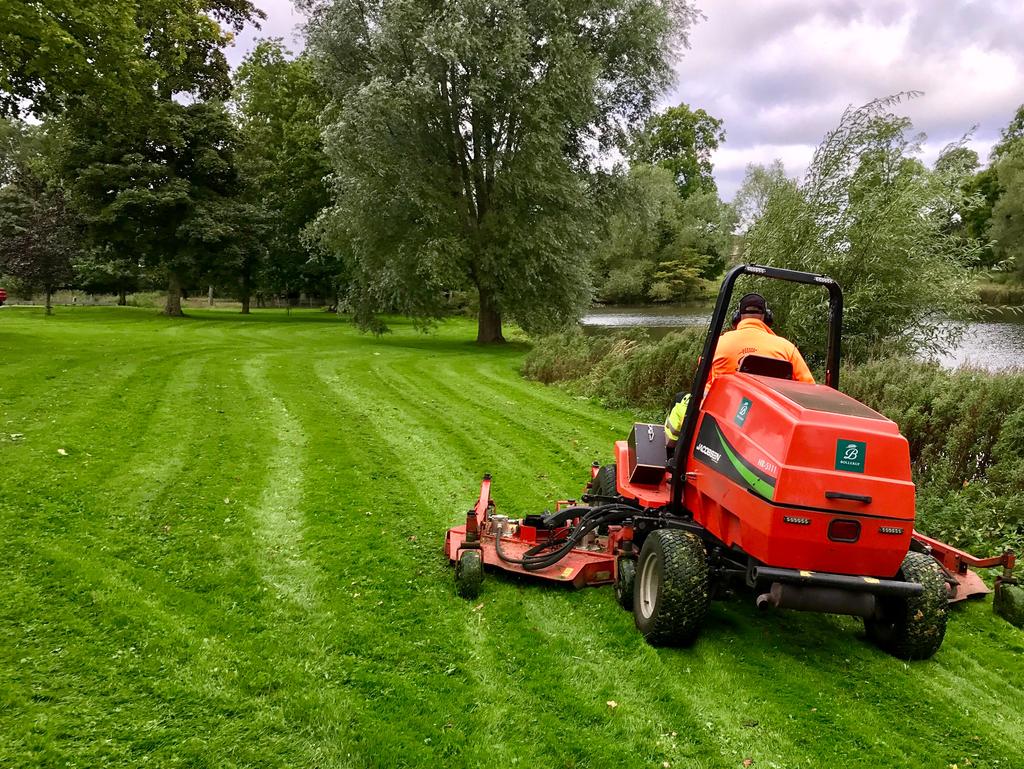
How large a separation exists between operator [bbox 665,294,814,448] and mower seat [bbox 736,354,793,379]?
3cm

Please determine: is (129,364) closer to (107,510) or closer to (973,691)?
(107,510)

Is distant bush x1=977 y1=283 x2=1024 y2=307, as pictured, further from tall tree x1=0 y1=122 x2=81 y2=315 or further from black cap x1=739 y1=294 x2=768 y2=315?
tall tree x1=0 y1=122 x2=81 y2=315

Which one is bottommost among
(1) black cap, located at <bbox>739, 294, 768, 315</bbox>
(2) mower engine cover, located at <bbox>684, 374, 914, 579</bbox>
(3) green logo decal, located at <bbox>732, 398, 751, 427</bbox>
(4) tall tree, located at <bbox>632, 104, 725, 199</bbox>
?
(2) mower engine cover, located at <bbox>684, 374, 914, 579</bbox>

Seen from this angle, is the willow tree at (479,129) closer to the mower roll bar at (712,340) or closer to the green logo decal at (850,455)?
the mower roll bar at (712,340)

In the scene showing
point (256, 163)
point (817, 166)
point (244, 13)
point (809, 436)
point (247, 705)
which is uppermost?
point (244, 13)

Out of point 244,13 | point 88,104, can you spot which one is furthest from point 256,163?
point 88,104

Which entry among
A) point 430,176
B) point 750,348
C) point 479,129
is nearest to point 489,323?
point 430,176

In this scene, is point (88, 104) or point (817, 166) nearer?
point (817, 166)

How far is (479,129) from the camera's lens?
21.5 meters

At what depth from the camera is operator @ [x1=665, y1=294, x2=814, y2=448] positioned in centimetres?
435

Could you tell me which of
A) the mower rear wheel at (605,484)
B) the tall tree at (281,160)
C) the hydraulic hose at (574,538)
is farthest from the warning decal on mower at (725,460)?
the tall tree at (281,160)

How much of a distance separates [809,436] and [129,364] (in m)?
13.0

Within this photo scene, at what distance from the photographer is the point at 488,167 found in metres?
22.3

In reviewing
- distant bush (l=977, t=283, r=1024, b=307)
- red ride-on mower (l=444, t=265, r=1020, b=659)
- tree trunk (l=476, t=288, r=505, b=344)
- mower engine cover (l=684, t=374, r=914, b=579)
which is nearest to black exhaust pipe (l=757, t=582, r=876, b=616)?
red ride-on mower (l=444, t=265, r=1020, b=659)
